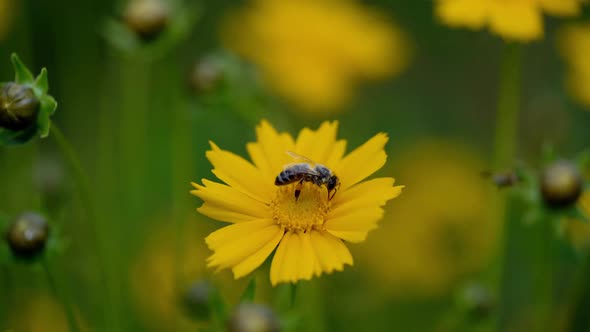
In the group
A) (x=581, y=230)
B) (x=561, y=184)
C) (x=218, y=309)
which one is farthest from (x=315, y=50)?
(x=218, y=309)

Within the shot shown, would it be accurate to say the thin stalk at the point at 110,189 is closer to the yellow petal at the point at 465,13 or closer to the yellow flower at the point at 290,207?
the yellow flower at the point at 290,207

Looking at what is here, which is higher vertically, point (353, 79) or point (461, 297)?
point (353, 79)

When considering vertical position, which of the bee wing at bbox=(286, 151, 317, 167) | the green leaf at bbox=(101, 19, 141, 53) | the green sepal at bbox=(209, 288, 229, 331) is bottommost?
the green sepal at bbox=(209, 288, 229, 331)

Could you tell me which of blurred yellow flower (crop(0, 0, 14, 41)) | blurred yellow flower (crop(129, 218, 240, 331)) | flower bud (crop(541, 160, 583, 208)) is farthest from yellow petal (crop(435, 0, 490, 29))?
blurred yellow flower (crop(0, 0, 14, 41))

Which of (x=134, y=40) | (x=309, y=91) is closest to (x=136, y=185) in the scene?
(x=134, y=40)

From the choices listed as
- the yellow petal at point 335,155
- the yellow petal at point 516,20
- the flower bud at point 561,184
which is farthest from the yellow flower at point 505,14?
the yellow petal at point 335,155

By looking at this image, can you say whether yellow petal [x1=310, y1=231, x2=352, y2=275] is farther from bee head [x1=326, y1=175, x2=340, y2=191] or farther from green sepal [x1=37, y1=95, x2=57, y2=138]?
green sepal [x1=37, y1=95, x2=57, y2=138]

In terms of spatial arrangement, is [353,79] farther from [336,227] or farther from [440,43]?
[336,227]
